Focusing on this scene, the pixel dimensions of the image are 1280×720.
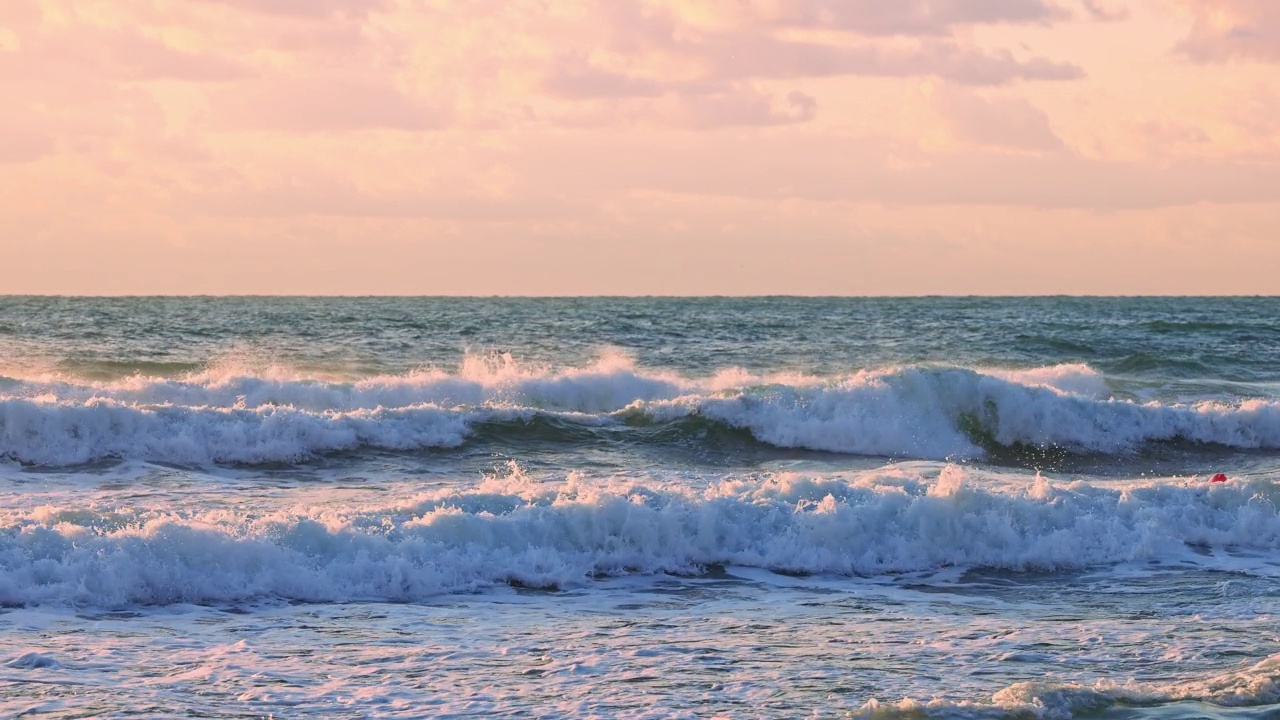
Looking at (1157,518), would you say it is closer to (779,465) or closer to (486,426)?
(779,465)

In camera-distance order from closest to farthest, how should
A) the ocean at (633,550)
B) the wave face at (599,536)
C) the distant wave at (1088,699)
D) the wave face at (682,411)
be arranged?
the distant wave at (1088,699)
the ocean at (633,550)
the wave face at (599,536)
the wave face at (682,411)

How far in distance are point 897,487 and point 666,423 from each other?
26.6 feet

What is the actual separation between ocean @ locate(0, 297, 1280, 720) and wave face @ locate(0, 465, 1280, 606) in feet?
0.12

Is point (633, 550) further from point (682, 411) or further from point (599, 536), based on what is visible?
point (682, 411)

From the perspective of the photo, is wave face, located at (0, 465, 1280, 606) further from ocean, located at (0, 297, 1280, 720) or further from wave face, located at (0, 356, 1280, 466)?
wave face, located at (0, 356, 1280, 466)

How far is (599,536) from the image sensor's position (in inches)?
518

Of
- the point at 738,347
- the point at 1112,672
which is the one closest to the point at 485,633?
the point at 1112,672

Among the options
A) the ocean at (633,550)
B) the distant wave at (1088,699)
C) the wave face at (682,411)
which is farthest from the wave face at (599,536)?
the wave face at (682,411)

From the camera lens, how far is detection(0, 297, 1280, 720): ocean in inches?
341

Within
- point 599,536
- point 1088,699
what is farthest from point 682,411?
point 1088,699

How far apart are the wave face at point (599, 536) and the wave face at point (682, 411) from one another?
563cm

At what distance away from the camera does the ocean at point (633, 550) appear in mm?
8663

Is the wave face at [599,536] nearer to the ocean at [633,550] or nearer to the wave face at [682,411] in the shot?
the ocean at [633,550]

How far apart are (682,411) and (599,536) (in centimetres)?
987
